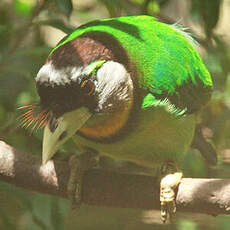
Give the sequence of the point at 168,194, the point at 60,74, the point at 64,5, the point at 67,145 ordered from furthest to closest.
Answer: the point at 67,145 < the point at 64,5 < the point at 168,194 < the point at 60,74

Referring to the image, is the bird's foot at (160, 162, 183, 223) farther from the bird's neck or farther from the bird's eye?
the bird's eye

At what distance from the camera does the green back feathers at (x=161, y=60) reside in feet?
5.56

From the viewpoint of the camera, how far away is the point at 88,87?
150 centimetres

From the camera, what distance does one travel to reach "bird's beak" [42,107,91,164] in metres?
1.49

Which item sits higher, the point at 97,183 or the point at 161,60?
the point at 161,60

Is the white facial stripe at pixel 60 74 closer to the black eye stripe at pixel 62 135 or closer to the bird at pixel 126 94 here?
the bird at pixel 126 94

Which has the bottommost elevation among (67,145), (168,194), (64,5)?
(168,194)

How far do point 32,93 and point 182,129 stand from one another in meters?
0.89

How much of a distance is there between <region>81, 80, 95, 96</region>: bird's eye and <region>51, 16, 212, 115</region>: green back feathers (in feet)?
0.62

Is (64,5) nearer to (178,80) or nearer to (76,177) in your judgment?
(178,80)

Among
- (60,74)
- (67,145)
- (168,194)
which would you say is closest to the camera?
(60,74)

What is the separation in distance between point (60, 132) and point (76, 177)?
0.26 metres

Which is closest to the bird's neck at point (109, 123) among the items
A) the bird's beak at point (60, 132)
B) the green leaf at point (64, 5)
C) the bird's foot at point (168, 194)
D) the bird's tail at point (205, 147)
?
the bird's beak at point (60, 132)

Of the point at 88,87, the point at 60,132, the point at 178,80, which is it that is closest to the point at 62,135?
the point at 60,132
